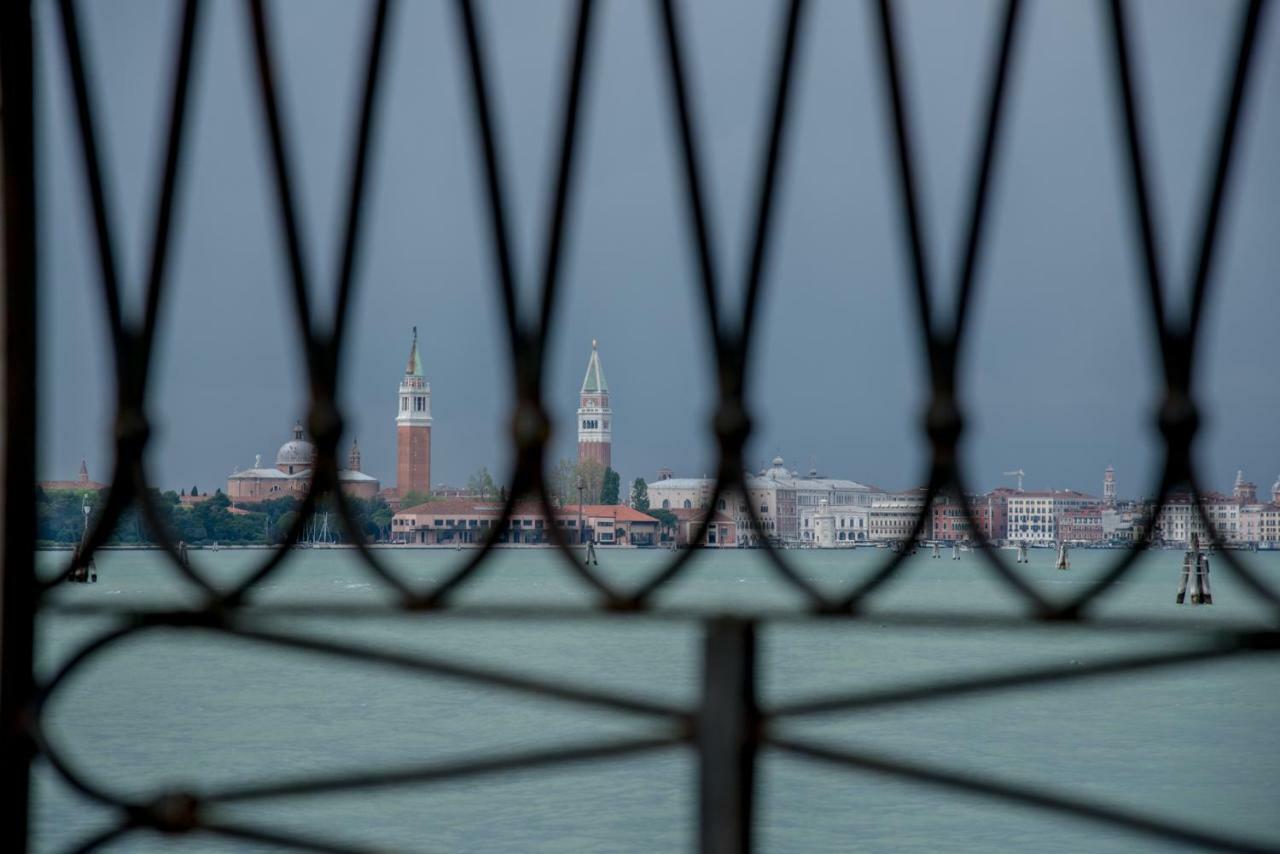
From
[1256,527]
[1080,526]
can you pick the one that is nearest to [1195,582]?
[1080,526]

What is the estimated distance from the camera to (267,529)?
1572 inches

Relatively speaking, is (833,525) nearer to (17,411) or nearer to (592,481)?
(592,481)

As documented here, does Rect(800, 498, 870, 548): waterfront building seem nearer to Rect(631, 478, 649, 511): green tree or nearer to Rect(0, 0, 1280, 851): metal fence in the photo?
Rect(631, 478, 649, 511): green tree

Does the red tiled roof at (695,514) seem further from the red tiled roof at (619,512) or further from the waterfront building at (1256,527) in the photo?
the red tiled roof at (619,512)

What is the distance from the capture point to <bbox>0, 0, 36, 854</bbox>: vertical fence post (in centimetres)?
112

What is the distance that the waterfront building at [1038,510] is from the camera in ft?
147

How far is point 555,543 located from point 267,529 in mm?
39936

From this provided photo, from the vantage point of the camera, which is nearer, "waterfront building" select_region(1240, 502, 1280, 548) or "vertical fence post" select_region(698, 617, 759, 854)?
"vertical fence post" select_region(698, 617, 759, 854)

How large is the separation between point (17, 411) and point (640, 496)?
188ft

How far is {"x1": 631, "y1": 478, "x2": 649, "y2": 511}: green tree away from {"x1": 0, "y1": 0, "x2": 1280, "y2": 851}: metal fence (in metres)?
56.6


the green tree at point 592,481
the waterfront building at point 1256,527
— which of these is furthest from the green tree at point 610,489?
the waterfront building at point 1256,527

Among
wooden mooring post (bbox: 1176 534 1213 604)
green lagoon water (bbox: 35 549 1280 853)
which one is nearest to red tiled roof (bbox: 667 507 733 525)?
green lagoon water (bbox: 35 549 1280 853)

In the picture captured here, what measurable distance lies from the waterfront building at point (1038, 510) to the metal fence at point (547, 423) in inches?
1660

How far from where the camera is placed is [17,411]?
3.68 feet
